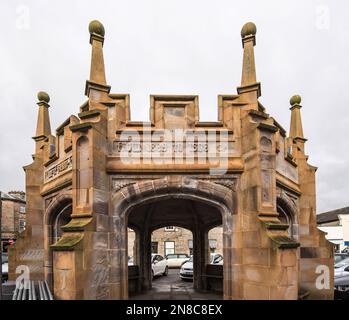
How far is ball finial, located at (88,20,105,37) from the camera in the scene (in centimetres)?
700

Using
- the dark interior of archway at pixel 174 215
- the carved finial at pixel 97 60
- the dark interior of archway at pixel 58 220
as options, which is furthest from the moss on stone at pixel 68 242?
the dark interior of archway at pixel 174 215

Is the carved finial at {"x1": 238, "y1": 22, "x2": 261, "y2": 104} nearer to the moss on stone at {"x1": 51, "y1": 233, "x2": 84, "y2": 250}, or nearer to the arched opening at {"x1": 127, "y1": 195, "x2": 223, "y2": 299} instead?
the arched opening at {"x1": 127, "y1": 195, "x2": 223, "y2": 299}

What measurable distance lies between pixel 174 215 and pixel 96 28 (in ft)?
26.1

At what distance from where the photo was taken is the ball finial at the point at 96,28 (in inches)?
276

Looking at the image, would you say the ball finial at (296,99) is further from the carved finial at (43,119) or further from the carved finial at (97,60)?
the carved finial at (43,119)

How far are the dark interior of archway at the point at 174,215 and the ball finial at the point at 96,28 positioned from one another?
254 inches

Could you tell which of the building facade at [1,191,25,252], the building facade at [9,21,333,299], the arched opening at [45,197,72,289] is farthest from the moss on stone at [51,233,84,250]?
the building facade at [1,191,25,252]

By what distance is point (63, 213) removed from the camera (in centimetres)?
887

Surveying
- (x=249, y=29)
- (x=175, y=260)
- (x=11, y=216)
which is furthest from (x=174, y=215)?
(x=11, y=216)

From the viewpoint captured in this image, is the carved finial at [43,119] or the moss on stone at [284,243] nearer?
the moss on stone at [284,243]

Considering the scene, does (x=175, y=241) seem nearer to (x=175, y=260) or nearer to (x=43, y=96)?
(x=175, y=260)
